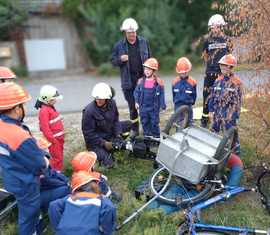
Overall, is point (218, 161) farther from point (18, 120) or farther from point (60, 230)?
point (18, 120)

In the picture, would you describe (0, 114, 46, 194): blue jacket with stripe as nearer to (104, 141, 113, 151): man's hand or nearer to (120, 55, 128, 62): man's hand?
(104, 141, 113, 151): man's hand

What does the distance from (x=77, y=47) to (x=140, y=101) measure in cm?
1006

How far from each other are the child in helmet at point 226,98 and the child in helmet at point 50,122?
2.09 m

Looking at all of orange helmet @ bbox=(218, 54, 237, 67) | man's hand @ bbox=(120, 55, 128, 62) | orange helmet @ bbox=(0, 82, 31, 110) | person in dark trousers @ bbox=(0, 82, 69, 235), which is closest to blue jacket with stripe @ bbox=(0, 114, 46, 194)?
person in dark trousers @ bbox=(0, 82, 69, 235)

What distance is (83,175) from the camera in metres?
3.46

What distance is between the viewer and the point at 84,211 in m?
3.25

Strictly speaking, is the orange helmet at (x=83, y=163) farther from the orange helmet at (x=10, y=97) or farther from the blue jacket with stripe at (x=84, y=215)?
the orange helmet at (x=10, y=97)

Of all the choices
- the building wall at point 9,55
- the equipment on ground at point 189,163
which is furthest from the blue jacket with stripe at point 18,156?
the building wall at point 9,55

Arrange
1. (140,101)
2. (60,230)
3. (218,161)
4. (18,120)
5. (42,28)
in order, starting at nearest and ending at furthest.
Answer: (60,230)
(18,120)
(218,161)
(140,101)
(42,28)

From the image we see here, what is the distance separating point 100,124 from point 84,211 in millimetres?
2261

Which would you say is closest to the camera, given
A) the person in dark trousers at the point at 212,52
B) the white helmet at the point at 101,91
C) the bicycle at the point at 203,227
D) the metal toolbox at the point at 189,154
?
the bicycle at the point at 203,227

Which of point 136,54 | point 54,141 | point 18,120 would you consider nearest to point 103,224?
point 18,120

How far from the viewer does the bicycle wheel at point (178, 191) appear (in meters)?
4.25

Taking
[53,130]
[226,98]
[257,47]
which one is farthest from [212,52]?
[53,130]
